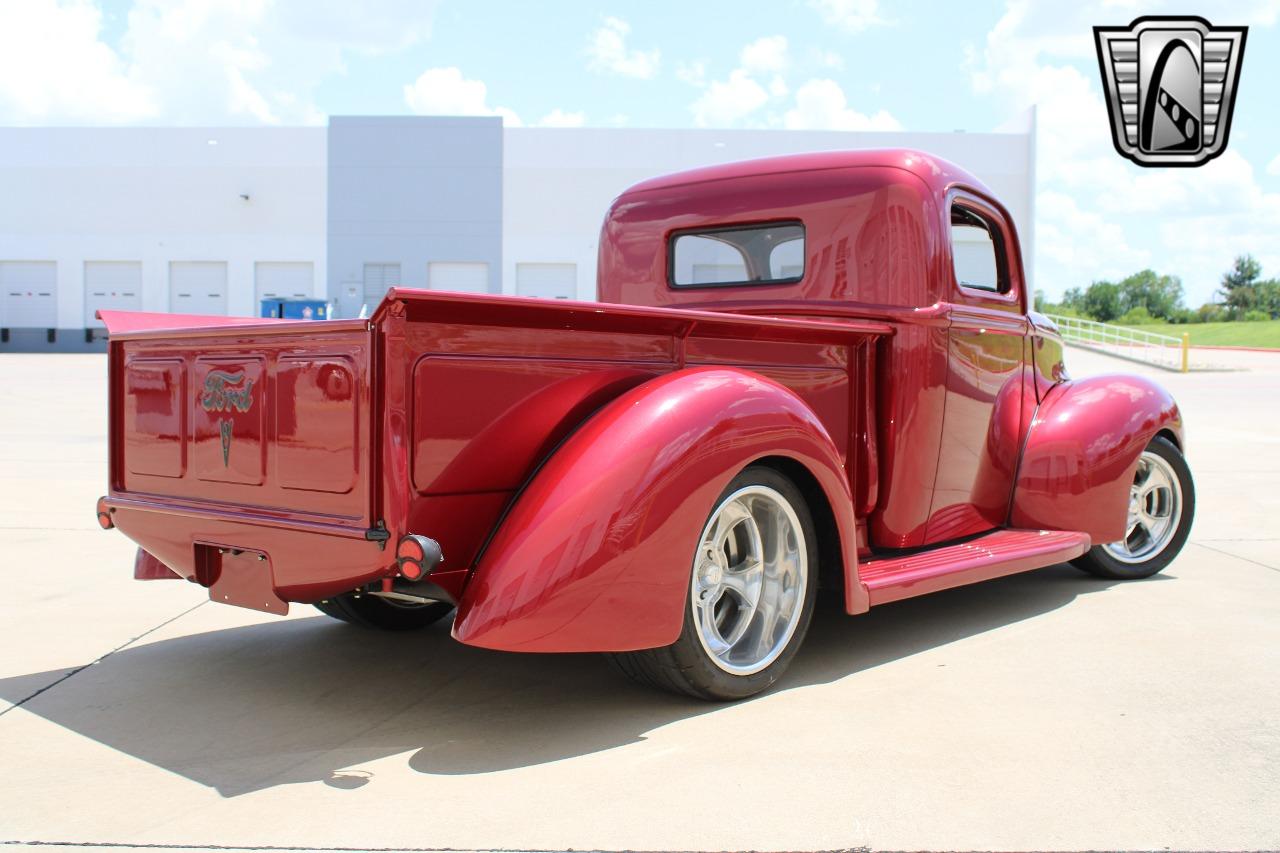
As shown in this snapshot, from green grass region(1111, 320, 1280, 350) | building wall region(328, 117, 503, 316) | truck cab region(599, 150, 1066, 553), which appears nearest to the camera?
truck cab region(599, 150, 1066, 553)

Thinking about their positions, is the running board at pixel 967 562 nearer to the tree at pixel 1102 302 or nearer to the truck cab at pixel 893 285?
the truck cab at pixel 893 285

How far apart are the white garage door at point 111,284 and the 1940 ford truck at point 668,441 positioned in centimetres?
3746

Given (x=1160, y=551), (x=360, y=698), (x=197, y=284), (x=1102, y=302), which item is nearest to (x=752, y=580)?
(x=360, y=698)

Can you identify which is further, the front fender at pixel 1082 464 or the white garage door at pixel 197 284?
the white garage door at pixel 197 284

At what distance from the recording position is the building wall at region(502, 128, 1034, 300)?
123 ft

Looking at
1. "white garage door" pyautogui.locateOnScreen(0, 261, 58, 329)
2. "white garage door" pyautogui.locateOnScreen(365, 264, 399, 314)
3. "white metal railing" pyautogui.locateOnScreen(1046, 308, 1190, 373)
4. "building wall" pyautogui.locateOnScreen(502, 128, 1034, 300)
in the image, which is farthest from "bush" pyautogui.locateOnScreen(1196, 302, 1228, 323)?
"white garage door" pyautogui.locateOnScreen(0, 261, 58, 329)

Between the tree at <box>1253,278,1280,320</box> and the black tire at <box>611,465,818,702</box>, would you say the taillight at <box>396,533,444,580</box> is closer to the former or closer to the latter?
the black tire at <box>611,465,818,702</box>

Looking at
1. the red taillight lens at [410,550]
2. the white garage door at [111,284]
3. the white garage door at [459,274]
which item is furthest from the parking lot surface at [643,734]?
the white garage door at [111,284]

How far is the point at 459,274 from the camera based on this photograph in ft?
125

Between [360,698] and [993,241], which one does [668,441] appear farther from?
[993,241]

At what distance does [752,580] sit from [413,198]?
3608 centimetres

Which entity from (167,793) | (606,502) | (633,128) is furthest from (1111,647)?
(633,128)

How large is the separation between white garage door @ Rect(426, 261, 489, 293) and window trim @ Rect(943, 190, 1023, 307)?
109 feet

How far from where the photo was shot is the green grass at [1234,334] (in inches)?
2302
